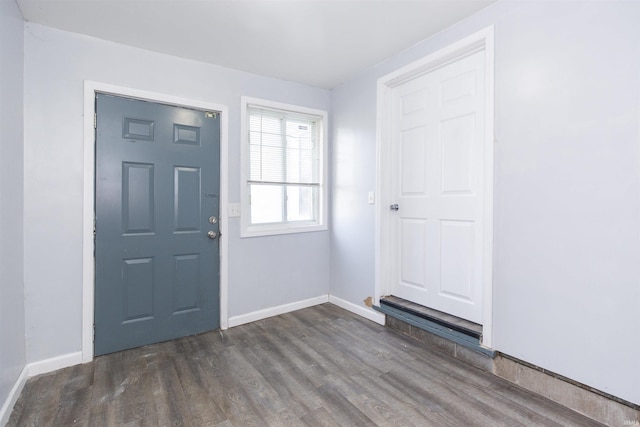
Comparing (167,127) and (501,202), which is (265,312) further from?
(501,202)

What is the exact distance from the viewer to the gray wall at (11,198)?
5.78ft

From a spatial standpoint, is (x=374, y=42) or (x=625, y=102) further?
(x=374, y=42)

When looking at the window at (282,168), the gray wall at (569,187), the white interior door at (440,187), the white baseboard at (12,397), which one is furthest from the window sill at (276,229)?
the gray wall at (569,187)

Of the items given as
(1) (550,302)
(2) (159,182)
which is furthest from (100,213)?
(1) (550,302)

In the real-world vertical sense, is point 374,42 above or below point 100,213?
above

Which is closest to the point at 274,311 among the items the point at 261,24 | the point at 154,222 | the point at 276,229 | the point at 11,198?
the point at 276,229

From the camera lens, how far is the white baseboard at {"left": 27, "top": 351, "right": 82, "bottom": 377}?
2.19 metres

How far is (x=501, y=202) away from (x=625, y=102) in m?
0.78

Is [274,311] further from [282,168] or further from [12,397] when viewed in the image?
[12,397]

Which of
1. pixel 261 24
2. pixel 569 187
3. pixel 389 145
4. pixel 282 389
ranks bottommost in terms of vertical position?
Answer: pixel 282 389

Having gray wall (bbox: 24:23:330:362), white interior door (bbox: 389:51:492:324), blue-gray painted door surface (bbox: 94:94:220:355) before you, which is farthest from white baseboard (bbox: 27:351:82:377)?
white interior door (bbox: 389:51:492:324)

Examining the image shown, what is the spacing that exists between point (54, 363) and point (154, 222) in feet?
3.99

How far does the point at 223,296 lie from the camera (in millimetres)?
2982

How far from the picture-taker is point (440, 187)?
259 centimetres
